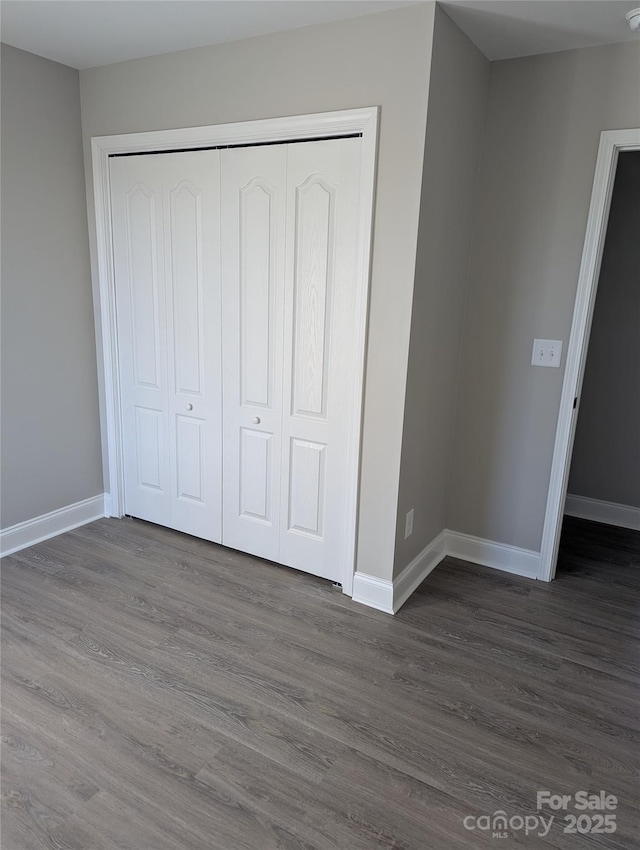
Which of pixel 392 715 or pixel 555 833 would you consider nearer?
pixel 555 833

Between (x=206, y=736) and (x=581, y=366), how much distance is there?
7.55 feet

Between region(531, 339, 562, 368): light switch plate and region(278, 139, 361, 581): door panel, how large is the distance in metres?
0.99

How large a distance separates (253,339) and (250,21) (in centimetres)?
134

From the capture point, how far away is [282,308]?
2.78 metres

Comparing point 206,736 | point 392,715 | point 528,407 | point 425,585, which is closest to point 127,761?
point 206,736

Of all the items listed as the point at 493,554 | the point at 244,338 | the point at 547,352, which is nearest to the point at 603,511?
the point at 493,554

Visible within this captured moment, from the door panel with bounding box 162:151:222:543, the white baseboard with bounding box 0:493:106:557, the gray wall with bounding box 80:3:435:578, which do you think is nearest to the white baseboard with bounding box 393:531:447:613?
the gray wall with bounding box 80:3:435:578

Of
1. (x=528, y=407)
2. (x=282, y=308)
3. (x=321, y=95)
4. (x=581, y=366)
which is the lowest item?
(x=528, y=407)

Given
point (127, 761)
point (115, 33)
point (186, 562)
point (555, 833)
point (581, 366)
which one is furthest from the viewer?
point (186, 562)

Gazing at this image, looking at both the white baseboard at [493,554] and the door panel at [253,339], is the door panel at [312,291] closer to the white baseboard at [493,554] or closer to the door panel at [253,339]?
the door panel at [253,339]

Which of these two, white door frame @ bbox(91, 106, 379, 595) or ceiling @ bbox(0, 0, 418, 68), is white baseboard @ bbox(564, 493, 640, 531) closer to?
white door frame @ bbox(91, 106, 379, 595)

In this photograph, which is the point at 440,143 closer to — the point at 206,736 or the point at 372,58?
the point at 372,58

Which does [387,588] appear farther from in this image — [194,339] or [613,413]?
[613,413]

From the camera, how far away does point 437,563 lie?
324cm
